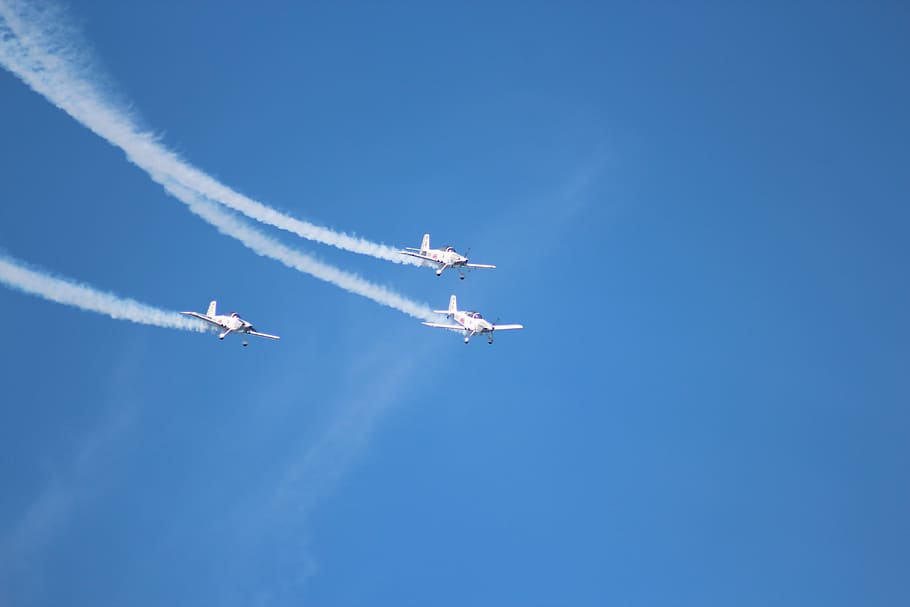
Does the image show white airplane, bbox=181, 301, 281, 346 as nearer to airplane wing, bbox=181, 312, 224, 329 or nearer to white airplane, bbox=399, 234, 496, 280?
airplane wing, bbox=181, 312, 224, 329

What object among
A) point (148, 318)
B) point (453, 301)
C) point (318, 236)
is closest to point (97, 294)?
point (148, 318)

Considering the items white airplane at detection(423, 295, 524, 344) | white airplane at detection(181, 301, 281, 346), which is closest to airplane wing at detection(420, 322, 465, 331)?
white airplane at detection(423, 295, 524, 344)

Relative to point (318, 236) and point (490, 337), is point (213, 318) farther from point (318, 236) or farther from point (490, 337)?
point (490, 337)

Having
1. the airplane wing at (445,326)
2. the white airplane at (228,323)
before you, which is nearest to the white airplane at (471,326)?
the airplane wing at (445,326)

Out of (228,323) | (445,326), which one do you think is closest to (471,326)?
(445,326)

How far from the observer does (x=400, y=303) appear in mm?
86688

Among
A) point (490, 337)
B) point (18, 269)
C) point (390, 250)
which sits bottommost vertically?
point (18, 269)

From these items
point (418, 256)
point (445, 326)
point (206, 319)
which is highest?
point (418, 256)

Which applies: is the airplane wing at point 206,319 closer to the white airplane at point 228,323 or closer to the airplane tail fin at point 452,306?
the white airplane at point 228,323

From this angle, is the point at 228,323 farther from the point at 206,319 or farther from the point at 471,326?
the point at 471,326

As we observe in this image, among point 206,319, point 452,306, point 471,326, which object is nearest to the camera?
point 206,319

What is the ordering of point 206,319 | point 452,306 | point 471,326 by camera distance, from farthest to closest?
point 452,306 → point 471,326 → point 206,319

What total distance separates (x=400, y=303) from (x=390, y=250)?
3.98m

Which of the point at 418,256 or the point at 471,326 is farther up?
the point at 418,256
